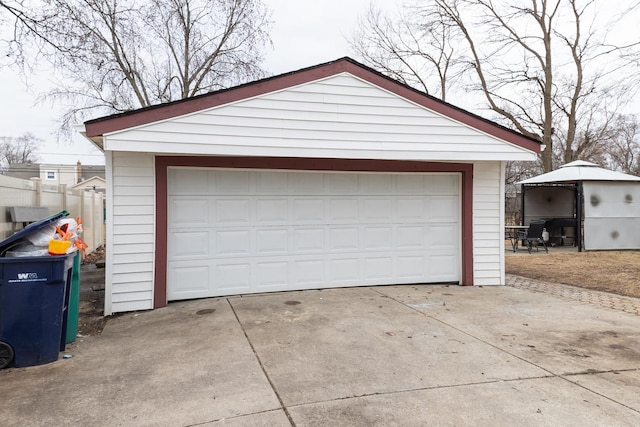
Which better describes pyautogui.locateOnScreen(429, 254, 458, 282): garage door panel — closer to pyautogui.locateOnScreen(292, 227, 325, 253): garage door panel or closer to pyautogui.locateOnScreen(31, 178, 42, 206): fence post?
pyautogui.locateOnScreen(292, 227, 325, 253): garage door panel

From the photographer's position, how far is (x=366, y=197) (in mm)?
7066

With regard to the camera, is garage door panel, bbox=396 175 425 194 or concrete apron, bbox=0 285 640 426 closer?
concrete apron, bbox=0 285 640 426

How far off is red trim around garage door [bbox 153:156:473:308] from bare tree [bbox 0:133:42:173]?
48668mm

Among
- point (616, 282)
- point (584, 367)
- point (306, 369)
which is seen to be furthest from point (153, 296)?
point (616, 282)

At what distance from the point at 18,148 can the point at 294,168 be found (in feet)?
167

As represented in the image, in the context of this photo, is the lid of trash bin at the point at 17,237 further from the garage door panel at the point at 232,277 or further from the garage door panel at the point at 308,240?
the garage door panel at the point at 308,240

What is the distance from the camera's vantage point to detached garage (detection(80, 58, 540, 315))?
5.61 meters

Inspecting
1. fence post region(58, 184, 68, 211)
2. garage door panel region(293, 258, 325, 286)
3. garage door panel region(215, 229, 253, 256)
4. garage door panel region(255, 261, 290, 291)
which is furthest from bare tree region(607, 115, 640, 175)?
fence post region(58, 184, 68, 211)

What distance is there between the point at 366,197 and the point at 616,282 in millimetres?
5391

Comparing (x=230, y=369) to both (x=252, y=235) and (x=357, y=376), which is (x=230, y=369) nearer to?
(x=357, y=376)

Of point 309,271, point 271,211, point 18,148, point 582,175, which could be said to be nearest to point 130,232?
point 271,211

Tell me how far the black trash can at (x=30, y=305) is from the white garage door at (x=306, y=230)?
88.9 inches

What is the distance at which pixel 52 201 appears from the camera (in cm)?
799

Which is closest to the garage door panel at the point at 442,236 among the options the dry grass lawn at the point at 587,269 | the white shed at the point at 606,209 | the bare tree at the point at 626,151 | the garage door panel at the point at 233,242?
the dry grass lawn at the point at 587,269
